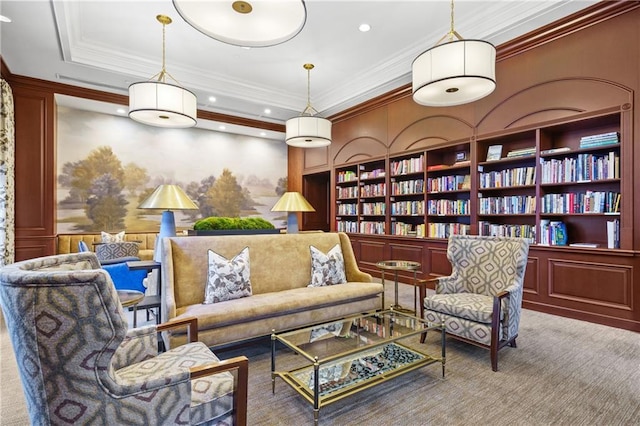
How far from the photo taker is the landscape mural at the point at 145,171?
592 cm

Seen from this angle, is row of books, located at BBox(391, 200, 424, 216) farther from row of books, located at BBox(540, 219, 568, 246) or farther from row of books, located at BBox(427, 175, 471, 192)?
row of books, located at BBox(540, 219, 568, 246)

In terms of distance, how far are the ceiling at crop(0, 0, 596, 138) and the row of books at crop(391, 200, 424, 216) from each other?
2004 millimetres

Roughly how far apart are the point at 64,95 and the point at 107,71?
111 cm

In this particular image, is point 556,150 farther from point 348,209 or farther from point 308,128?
point 348,209

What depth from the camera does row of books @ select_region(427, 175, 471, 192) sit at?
488 centimetres

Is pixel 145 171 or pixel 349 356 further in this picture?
pixel 145 171

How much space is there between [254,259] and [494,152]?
3.56 metres

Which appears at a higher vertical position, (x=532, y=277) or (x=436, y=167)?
(x=436, y=167)

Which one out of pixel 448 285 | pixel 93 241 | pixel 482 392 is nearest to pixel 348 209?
pixel 448 285

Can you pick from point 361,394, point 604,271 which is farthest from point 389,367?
point 604,271

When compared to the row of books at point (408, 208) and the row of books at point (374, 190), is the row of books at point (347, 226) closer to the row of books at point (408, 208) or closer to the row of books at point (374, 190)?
the row of books at point (374, 190)

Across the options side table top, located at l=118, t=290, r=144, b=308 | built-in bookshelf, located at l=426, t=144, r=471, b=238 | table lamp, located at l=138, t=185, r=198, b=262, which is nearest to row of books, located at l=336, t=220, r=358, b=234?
built-in bookshelf, located at l=426, t=144, r=471, b=238

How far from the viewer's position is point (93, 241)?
5.92 metres

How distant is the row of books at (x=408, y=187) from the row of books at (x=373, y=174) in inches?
11.9
